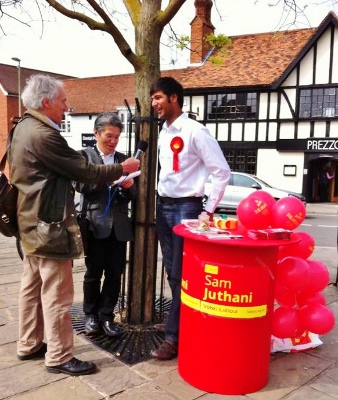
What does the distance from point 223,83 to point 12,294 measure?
67.0ft

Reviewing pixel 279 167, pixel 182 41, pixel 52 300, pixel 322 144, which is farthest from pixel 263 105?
pixel 52 300

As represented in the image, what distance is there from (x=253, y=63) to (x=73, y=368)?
22852 millimetres

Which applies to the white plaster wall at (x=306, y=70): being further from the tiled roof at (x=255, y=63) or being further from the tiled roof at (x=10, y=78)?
the tiled roof at (x=10, y=78)

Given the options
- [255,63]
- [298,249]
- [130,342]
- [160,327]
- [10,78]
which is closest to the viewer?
[298,249]

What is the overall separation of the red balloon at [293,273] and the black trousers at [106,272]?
1.33m

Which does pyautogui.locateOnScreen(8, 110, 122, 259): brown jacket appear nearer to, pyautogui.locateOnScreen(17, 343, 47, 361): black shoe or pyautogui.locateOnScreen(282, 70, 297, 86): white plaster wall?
pyautogui.locateOnScreen(17, 343, 47, 361): black shoe

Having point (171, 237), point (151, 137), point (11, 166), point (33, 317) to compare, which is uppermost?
point (151, 137)

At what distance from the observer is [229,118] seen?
23.3 m

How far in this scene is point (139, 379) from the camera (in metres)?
3.10

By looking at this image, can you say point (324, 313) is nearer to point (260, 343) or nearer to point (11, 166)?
point (260, 343)

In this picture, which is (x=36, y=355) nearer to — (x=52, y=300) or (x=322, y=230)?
(x=52, y=300)

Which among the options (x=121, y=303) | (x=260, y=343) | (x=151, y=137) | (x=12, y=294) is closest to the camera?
(x=260, y=343)

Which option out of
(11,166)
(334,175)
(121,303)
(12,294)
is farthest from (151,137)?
(334,175)

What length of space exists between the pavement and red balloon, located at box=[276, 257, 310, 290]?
0.63 metres
